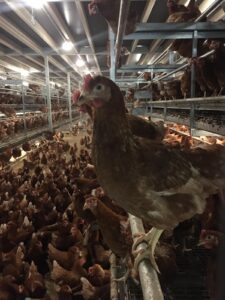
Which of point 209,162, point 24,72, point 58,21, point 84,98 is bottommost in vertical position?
point 209,162

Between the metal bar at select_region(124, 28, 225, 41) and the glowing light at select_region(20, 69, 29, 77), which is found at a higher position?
the glowing light at select_region(20, 69, 29, 77)

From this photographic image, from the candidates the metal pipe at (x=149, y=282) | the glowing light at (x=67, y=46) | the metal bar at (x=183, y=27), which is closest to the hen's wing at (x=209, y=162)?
the metal pipe at (x=149, y=282)

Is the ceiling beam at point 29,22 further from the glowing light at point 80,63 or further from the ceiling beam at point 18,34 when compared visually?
the glowing light at point 80,63

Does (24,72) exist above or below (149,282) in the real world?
above

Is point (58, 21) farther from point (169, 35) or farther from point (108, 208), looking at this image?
point (108, 208)

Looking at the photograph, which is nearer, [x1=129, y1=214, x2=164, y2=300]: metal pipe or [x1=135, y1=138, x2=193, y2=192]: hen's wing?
[x1=129, y1=214, x2=164, y2=300]: metal pipe

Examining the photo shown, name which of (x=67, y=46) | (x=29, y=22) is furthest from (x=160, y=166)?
(x=67, y=46)

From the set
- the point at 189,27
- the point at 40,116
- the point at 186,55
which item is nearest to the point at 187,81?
the point at 186,55

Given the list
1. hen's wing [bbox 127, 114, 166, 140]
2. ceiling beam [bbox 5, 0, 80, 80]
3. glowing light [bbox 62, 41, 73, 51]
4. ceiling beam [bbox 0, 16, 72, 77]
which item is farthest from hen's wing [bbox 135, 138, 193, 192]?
glowing light [bbox 62, 41, 73, 51]

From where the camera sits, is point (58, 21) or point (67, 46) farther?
point (67, 46)

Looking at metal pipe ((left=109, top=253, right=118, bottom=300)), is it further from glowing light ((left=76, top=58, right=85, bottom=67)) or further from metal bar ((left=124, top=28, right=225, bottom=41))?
glowing light ((left=76, top=58, right=85, bottom=67))

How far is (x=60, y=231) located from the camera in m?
2.47

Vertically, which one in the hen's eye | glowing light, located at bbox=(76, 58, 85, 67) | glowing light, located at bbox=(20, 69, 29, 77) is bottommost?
the hen's eye

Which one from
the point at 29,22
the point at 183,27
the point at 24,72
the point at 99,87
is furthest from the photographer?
the point at 24,72
